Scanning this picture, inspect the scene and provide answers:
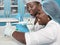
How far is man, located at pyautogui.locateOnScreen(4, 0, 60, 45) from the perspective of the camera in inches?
40.5

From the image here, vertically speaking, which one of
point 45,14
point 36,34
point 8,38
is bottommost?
point 8,38

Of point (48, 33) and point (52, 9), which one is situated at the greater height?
point (52, 9)

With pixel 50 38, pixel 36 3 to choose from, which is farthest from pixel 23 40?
pixel 36 3

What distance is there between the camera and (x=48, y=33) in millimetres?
1027

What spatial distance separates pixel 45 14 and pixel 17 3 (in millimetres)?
1764

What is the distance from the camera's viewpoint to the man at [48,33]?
1029 millimetres

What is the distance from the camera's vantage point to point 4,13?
9.07ft

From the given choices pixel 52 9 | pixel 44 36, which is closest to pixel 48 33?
pixel 44 36

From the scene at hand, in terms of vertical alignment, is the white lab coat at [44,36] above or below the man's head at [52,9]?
below

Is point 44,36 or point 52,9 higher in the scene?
point 52,9

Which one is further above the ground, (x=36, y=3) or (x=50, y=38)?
(x=36, y=3)

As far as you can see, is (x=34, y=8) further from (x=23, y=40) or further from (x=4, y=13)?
(x=4, y=13)

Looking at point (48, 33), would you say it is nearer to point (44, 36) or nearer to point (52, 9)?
point (44, 36)

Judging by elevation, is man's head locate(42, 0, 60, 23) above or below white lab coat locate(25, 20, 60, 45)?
above
